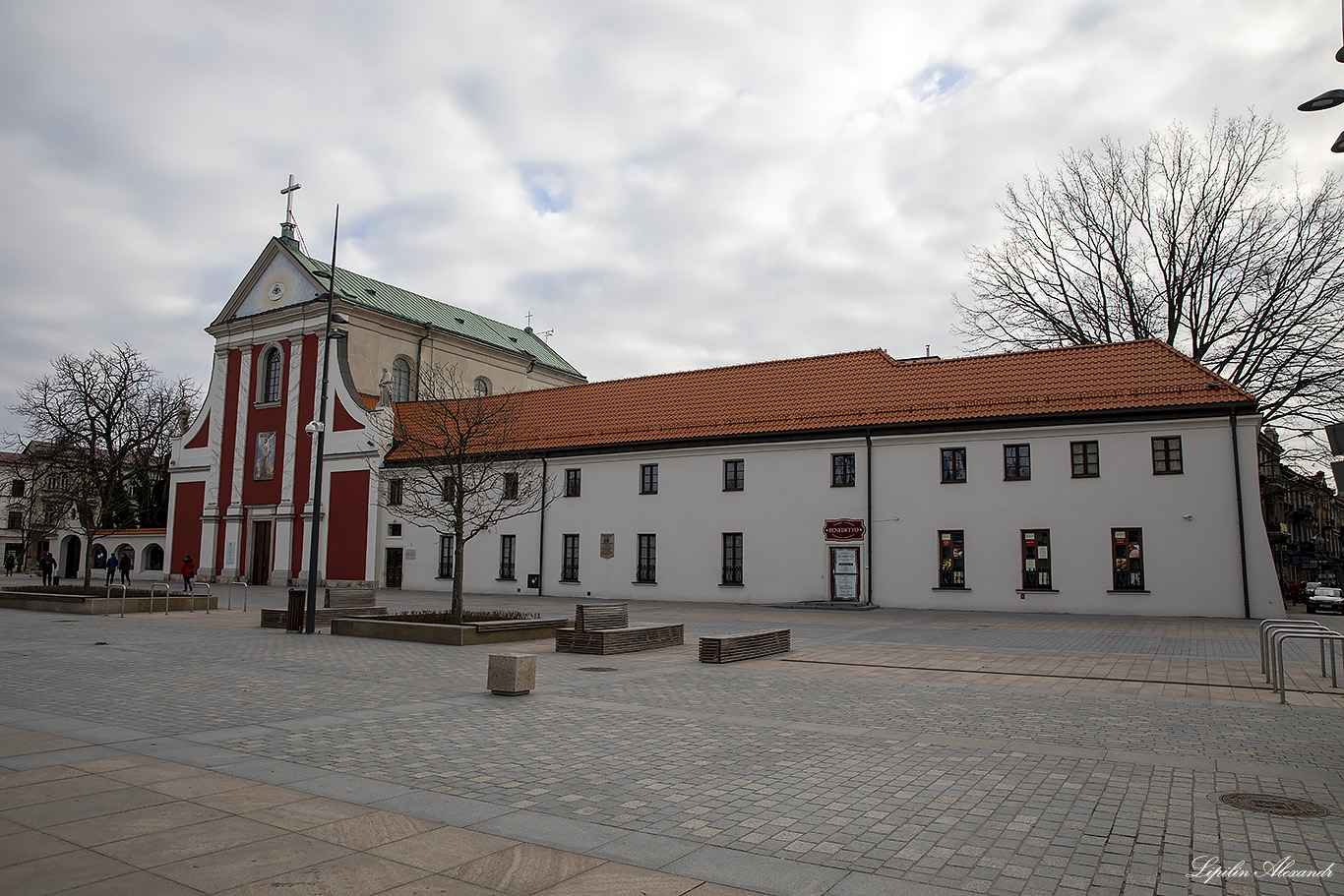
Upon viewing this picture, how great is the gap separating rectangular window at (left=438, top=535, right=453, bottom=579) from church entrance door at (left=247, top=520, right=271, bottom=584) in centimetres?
1203

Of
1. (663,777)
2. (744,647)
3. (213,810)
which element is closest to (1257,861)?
(663,777)

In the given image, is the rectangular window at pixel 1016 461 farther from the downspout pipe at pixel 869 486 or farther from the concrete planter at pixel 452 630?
the concrete planter at pixel 452 630

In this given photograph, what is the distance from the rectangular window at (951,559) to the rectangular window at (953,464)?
1.80 metres

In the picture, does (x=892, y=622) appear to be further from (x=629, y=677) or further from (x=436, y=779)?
(x=436, y=779)

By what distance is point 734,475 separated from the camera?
33.8 metres

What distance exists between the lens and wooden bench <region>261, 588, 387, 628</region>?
22.2m

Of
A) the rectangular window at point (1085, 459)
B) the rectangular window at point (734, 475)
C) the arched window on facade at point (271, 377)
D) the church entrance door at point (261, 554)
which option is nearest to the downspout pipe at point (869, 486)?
the rectangular window at point (734, 475)

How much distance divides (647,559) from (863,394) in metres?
10.7

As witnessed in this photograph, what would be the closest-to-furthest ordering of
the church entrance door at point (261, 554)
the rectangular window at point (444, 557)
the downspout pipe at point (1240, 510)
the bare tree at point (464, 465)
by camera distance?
the downspout pipe at point (1240, 510), the bare tree at point (464, 465), the rectangular window at point (444, 557), the church entrance door at point (261, 554)

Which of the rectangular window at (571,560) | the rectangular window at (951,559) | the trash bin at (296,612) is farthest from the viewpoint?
the rectangular window at (571,560)

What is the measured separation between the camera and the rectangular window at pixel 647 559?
35.0m

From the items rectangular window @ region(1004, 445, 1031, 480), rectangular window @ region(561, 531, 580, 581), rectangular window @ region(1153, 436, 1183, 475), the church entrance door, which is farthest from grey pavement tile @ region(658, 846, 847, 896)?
the church entrance door

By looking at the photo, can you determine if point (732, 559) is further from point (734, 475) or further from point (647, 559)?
point (647, 559)

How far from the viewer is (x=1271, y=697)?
451 inches
